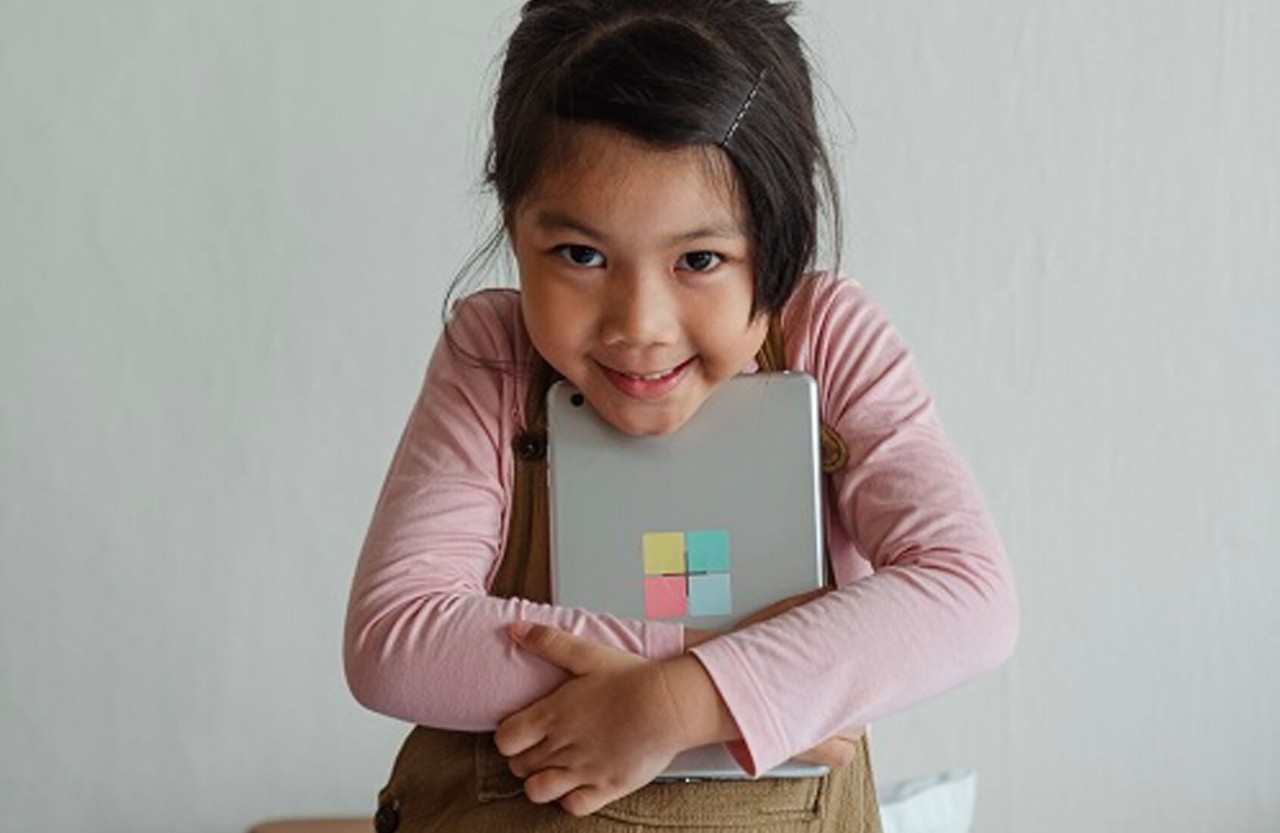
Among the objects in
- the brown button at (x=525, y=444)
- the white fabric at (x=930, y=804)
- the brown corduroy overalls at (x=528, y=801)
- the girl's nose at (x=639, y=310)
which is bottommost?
the white fabric at (x=930, y=804)

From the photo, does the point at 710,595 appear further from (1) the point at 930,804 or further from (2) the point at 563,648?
(1) the point at 930,804

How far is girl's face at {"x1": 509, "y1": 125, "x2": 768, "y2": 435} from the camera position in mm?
928

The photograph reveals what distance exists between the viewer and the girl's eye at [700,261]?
0.95 meters

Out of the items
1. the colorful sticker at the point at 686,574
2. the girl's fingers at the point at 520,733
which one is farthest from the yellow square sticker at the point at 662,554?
the girl's fingers at the point at 520,733

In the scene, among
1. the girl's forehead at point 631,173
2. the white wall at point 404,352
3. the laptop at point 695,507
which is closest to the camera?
the girl's forehead at point 631,173

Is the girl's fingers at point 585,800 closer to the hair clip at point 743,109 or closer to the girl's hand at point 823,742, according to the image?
the girl's hand at point 823,742

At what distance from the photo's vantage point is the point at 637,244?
0.93 m

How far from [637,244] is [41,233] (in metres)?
0.66

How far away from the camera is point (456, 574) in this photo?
3.30ft

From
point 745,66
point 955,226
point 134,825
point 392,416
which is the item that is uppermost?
point 745,66

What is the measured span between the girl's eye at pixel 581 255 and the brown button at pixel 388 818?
28 cm

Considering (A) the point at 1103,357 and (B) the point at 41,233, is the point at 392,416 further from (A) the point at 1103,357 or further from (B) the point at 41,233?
(A) the point at 1103,357

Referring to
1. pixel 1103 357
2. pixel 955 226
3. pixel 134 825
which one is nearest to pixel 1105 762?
pixel 1103 357

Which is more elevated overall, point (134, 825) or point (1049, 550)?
point (1049, 550)
